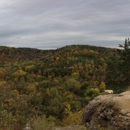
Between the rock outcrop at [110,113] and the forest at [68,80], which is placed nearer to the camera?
the rock outcrop at [110,113]

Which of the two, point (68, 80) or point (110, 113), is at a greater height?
point (110, 113)

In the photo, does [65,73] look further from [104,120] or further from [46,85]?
[104,120]

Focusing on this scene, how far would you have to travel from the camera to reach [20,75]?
291 feet

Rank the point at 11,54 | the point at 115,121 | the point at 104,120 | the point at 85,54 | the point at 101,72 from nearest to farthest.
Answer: the point at 115,121, the point at 104,120, the point at 101,72, the point at 85,54, the point at 11,54

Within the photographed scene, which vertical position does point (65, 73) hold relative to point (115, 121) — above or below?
below

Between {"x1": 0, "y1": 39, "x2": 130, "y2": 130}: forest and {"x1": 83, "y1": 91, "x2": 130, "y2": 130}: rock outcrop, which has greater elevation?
{"x1": 83, "y1": 91, "x2": 130, "y2": 130}: rock outcrop

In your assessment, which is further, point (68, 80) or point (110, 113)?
point (68, 80)

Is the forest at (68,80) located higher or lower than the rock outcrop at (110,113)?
lower

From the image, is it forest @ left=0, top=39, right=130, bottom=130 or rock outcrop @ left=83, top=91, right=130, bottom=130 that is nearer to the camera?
rock outcrop @ left=83, top=91, right=130, bottom=130

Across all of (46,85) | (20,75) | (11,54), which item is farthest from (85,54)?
(11,54)

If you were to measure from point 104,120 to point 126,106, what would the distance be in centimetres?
80

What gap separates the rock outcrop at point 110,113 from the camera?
6.29 metres

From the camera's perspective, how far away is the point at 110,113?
6.80 m

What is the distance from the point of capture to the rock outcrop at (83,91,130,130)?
6.29 meters
